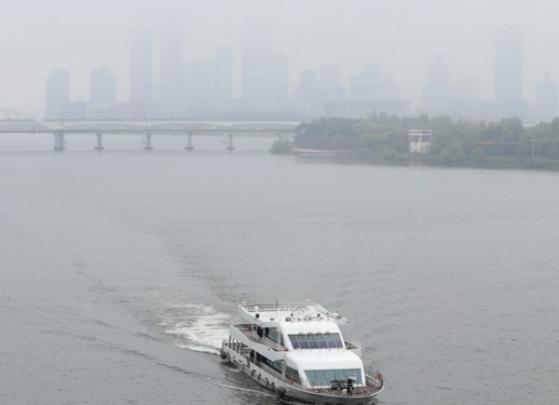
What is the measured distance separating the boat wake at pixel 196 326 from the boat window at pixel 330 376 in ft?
3.57

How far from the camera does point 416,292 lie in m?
8.26

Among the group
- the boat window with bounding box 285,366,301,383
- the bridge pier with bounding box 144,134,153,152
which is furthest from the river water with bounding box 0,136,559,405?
the bridge pier with bounding box 144,134,153,152

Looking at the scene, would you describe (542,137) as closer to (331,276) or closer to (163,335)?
(331,276)

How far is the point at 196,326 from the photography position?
7.45m

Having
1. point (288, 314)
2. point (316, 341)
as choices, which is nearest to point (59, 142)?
point (288, 314)

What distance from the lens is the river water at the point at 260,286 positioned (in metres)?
6.37

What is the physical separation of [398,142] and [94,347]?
21.2 meters

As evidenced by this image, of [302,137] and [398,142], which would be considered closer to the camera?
[398,142]

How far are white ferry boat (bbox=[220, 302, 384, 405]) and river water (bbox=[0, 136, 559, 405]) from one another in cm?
12

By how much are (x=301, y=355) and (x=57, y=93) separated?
57393 millimetres

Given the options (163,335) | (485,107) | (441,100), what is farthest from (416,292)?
(441,100)

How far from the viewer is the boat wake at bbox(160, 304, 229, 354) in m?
7.07

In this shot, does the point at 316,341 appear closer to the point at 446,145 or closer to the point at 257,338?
the point at 257,338

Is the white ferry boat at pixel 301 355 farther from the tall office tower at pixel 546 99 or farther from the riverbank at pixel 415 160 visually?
the tall office tower at pixel 546 99
